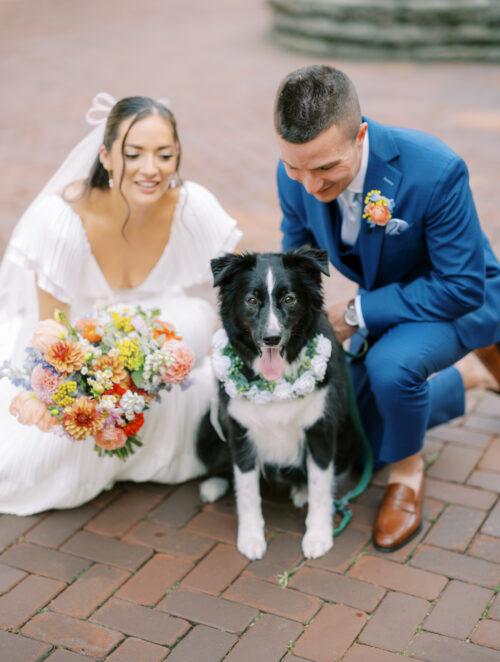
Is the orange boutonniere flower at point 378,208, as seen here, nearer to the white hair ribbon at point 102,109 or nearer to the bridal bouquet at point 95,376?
the bridal bouquet at point 95,376

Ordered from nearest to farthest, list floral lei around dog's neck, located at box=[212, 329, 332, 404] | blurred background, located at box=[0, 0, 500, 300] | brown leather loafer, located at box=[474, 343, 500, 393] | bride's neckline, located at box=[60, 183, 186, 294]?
1. floral lei around dog's neck, located at box=[212, 329, 332, 404]
2. bride's neckline, located at box=[60, 183, 186, 294]
3. brown leather loafer, located at box=[474, 343, 500, 393]
4. blurred background, located at box=[0, 0, 500, 300]

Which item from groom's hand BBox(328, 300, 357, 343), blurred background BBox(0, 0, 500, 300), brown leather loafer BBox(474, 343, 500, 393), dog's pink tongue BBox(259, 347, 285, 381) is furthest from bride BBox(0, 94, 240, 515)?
blurred background BBox(0, 0, 500, 300)

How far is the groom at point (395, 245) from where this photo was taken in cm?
315

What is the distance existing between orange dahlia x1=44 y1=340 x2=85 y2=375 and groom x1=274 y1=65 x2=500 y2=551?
3.39ft

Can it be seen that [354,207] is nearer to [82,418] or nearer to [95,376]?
[95,376]

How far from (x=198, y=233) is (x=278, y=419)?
1.08 m

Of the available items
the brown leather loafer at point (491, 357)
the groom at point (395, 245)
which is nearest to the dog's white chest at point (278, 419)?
the groom at point (395, 245)

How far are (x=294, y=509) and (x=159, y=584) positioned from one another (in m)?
0.72

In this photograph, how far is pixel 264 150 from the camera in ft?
27.5

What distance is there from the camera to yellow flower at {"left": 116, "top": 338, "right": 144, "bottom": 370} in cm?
333

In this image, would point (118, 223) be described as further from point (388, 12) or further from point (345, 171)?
point (388, 12)

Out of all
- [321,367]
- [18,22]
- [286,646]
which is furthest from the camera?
[18,22]

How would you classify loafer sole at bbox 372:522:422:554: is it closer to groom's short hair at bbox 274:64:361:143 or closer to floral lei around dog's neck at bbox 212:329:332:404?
floral lei around dog's neck at bbox 212:329:332:404

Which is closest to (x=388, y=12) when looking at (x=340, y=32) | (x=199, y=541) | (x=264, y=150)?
(x=340, y=32)
